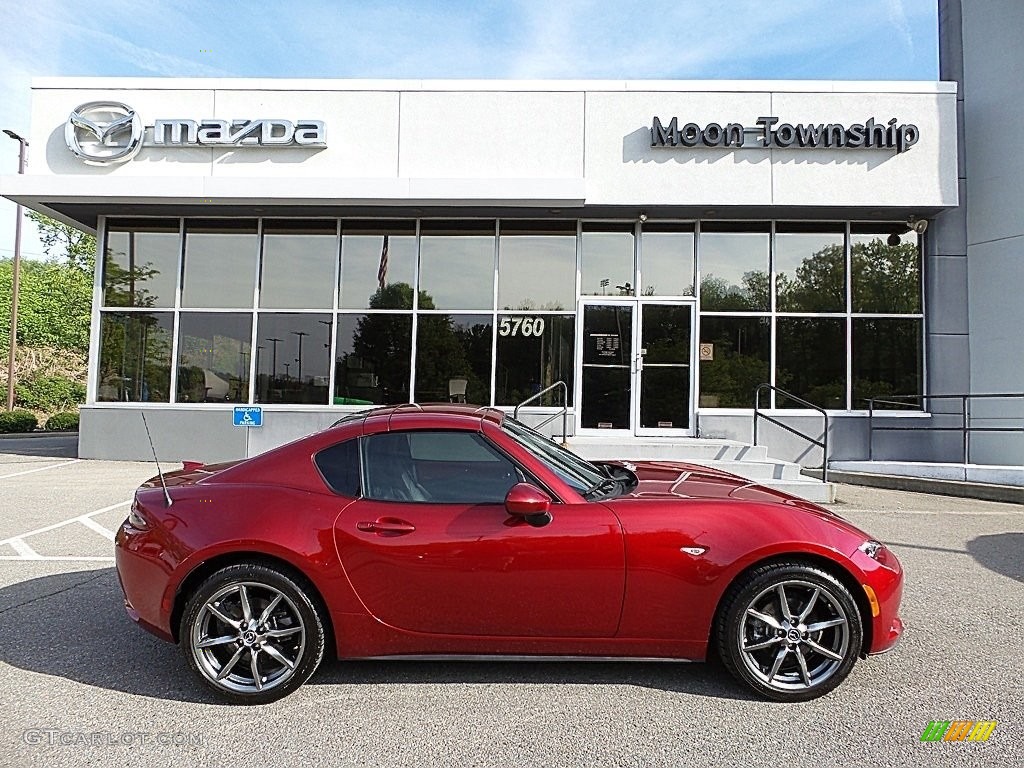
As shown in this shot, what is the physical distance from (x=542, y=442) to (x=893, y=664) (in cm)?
231

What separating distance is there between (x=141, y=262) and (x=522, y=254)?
24.5 ft

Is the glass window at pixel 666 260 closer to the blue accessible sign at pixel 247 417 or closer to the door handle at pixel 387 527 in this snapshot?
the blue accessible sign at pixel 247 417

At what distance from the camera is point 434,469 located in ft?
13.6

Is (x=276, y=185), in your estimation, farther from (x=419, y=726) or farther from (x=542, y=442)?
(x=419, y=726)

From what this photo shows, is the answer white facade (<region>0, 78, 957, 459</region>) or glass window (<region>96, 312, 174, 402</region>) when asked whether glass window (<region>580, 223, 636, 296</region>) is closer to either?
white facade (<region>0, 78, 957, 459</region>)

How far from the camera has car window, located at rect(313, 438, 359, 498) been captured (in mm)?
3830

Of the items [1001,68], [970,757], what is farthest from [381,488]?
[1001,68]

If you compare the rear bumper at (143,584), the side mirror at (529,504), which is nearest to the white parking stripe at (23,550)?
the rear bumper at (143,584)

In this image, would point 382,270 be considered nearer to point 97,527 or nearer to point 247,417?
point 247,417

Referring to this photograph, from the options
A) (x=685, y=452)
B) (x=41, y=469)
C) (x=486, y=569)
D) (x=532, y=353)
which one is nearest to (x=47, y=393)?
(x=41, y=469)

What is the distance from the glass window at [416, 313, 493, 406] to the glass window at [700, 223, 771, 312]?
414cm

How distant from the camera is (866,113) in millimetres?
12734

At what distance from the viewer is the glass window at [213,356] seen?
1389 cm

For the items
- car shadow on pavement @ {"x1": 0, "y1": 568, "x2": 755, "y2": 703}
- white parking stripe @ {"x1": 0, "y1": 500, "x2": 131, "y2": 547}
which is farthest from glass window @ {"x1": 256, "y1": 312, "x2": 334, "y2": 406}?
car shadow on pavement @ {"x1": 0, "y1": 568, "x2": 755, "y2": 703}
